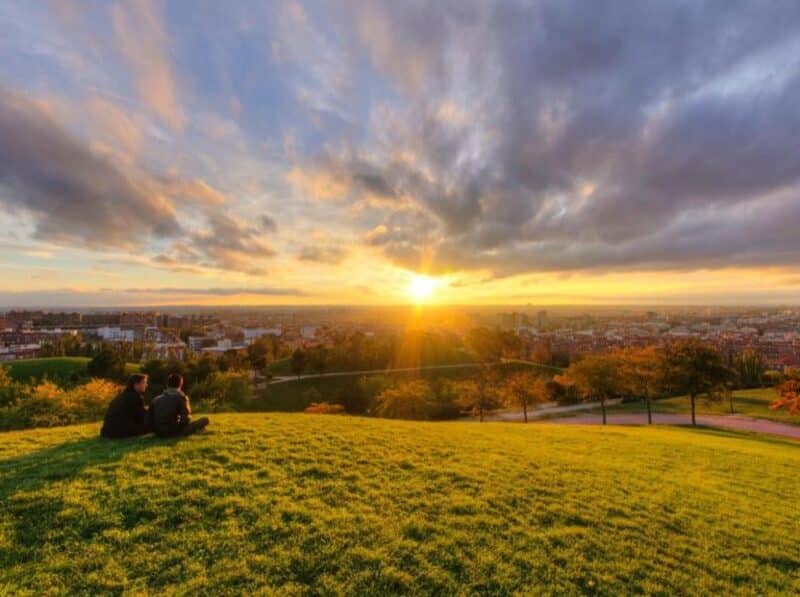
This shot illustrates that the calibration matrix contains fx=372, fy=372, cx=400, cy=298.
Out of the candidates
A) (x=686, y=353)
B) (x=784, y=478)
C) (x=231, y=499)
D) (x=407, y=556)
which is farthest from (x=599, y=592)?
(x=686, y=353)

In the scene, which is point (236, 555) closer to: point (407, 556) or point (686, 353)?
point (407, 556)

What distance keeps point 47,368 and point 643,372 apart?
5689 centimetres

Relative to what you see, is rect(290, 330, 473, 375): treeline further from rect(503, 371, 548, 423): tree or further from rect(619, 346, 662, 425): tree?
rect(619, 346, 662, 425): tree

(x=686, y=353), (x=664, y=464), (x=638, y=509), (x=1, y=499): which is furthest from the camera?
(x=686, y=353)

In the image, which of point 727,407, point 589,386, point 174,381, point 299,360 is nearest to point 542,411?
point 589,386

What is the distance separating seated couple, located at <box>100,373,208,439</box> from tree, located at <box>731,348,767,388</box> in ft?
234

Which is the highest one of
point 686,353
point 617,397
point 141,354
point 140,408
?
point 140,408

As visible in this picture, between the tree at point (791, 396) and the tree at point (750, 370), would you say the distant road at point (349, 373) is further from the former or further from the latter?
the tree at point (791, 396)

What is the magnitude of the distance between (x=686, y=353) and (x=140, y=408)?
3396cm

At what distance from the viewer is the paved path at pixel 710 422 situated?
92.3 ft

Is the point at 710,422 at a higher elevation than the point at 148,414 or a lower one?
lower

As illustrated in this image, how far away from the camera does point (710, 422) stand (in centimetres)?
3147

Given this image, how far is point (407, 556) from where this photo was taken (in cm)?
471

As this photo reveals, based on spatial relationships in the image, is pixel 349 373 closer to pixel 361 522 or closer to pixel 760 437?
pixel 760 437
